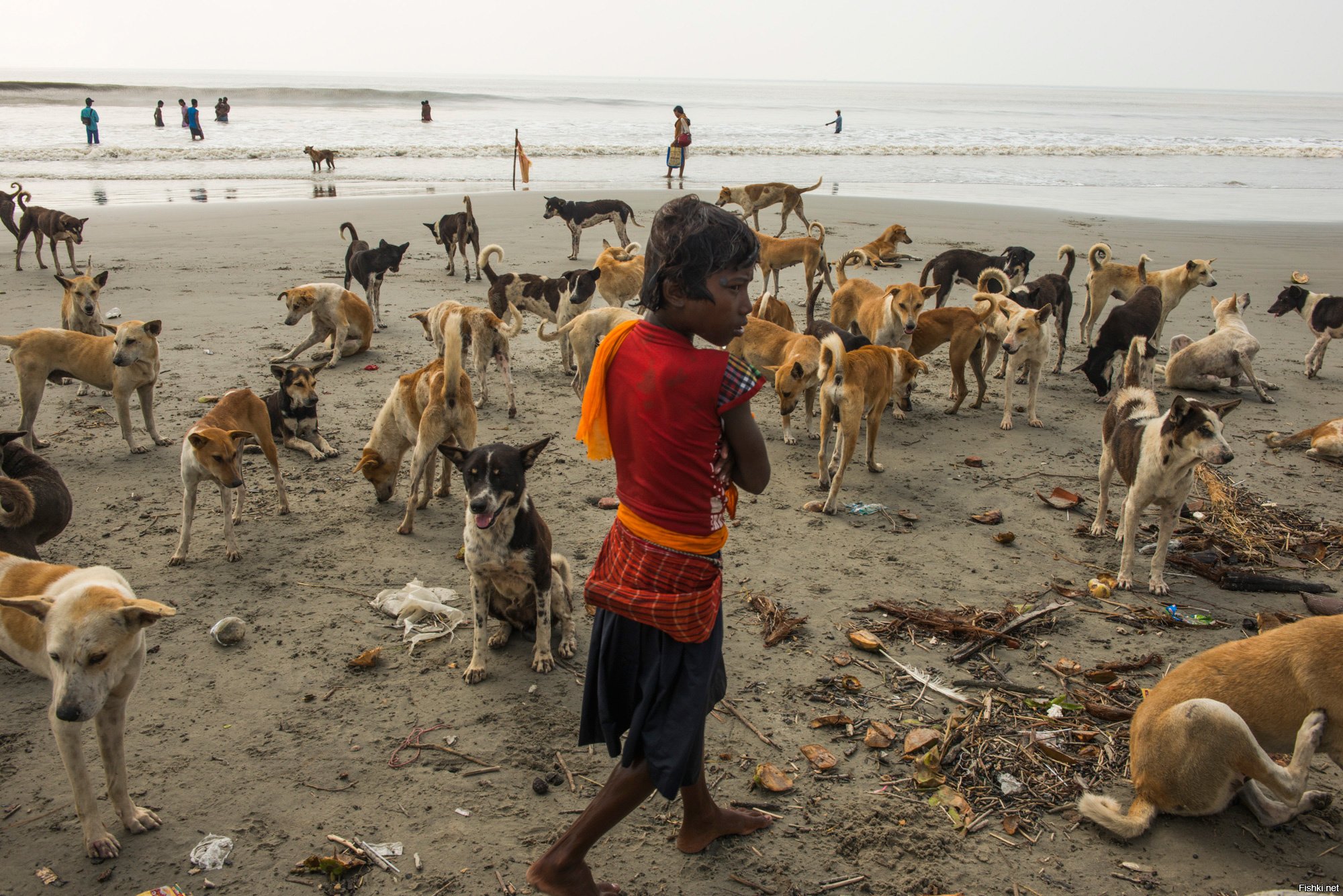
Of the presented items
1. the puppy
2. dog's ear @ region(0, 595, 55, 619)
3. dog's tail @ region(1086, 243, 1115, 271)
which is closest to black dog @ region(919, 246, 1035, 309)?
dog's tail @ region(1086, 243, 1115, 271)

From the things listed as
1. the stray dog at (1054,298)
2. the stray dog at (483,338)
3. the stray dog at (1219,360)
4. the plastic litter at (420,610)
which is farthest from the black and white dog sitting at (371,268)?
the stray dog at (1219,360)

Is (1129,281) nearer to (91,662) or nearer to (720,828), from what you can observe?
(720,828)

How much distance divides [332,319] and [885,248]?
27.7 ft

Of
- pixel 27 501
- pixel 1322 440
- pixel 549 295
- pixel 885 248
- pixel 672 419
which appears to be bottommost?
pixel 1322 440

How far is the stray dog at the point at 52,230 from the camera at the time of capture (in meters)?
12.4

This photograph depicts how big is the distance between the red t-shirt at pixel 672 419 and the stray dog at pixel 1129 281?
9692 millimetres

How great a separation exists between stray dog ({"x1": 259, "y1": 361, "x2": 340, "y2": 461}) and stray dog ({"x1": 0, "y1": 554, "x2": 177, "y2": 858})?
3.80m

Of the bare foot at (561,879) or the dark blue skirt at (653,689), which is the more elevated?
the dark blue skirt at (653,689)

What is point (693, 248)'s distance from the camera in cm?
219

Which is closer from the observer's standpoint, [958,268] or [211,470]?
[211,470]

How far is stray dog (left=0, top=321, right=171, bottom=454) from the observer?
679 cm

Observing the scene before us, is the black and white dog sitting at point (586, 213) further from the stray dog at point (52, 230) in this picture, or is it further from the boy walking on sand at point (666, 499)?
the boy walking on sand at point (666, 499)

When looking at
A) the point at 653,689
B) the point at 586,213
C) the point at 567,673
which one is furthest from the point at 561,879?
the point at 586,213

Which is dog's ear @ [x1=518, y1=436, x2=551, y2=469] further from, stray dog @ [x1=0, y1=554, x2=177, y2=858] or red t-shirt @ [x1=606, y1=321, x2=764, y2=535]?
red t-shirt @ [x1=606, y1=321, x2=764, y2=535]
